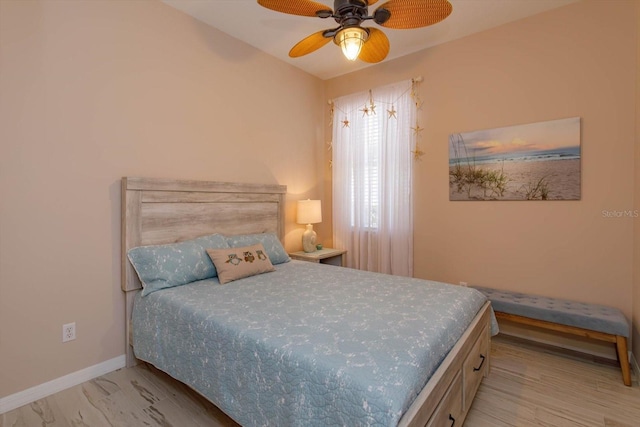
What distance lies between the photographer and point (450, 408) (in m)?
1.41

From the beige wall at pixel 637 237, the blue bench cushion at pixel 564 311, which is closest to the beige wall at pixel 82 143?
the blue bench cushion at pixel 564 311

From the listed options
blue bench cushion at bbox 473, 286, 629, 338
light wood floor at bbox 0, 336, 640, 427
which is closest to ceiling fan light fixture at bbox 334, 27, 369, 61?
blue bench cushion at bbox 473, 286, 629, 338

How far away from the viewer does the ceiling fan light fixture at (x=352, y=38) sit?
1873 mm

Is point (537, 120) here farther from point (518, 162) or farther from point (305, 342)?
point (305, 342)

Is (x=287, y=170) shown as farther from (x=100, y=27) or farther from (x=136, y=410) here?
(x=136, y=410)

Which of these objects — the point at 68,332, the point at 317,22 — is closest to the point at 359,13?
the point at 317,22

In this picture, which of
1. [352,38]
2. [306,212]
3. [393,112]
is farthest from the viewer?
[306,212]

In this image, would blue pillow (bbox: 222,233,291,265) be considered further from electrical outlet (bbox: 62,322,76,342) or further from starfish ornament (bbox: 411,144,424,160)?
starfish ornament (bbox: 411,144,424,160)

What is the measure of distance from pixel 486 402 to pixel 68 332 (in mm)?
2727

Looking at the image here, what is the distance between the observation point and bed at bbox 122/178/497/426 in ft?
3.85

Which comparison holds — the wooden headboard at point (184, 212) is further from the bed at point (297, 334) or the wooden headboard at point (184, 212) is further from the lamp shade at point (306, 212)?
the lamp shade at point (306, 212)

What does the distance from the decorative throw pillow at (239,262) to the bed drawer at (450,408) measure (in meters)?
1.58

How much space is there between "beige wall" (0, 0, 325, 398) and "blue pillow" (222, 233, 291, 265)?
24.5 inches

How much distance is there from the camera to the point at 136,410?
1.84 m
